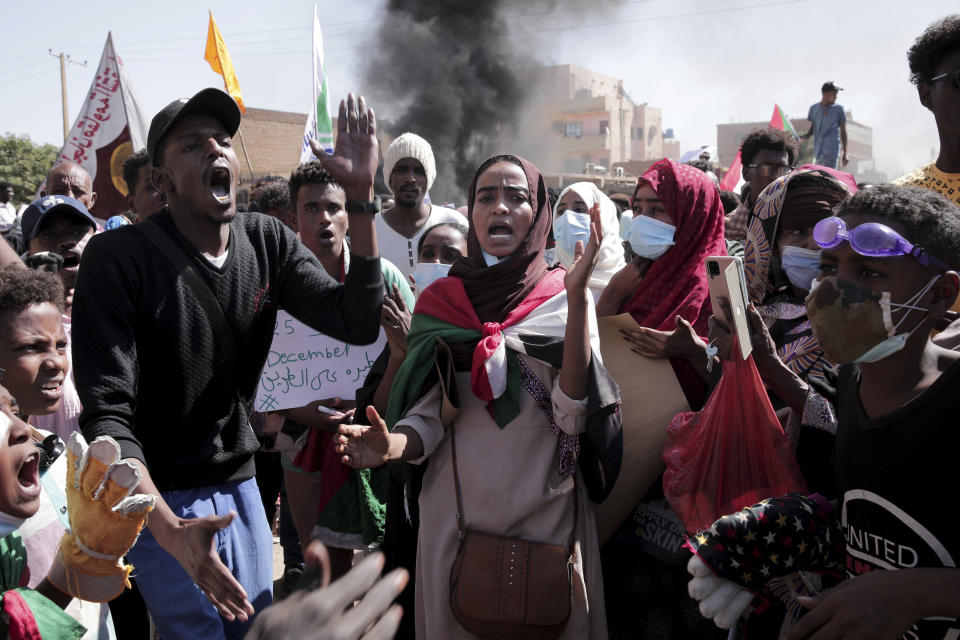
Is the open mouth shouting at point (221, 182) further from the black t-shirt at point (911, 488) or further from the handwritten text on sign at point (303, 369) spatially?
the black t-shirt at point (911, 488)

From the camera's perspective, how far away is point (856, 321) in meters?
1.91

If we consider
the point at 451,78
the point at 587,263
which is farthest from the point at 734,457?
the point at 451,78

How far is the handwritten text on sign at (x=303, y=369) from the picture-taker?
12.1ft

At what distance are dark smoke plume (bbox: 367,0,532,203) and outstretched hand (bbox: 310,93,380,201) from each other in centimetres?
2326

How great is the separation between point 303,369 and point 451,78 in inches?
1008

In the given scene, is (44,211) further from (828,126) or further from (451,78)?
(451,78)

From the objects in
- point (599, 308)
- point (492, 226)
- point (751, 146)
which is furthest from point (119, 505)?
point (751, 146)

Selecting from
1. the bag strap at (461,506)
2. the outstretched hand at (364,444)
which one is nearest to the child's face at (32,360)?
the outstretched hand at (364,444)

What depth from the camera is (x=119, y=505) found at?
193 centimetres

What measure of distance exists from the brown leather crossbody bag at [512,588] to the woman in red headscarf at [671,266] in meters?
0.83

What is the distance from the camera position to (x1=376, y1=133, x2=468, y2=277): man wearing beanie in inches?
208

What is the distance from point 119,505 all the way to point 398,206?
12.7 ft

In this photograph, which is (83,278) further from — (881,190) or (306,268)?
(881,190)

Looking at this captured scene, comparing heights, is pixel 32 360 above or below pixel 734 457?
above
